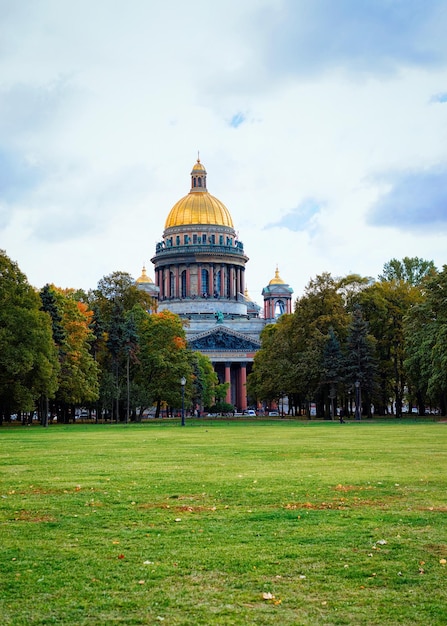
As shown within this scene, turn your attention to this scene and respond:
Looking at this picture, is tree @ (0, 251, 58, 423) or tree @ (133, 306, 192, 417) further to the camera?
tree @ (133, 306, 192, 417)

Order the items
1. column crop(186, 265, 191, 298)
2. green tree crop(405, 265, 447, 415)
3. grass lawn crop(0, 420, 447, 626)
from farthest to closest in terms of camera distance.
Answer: column crop(186, 265, 191, 298)
green tree crop(405, 265, 447, 415)
grass lawn crop(0, 420, 447, 626)

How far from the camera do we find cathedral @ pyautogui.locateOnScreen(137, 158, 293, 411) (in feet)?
524

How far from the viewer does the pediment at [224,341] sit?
477 ft

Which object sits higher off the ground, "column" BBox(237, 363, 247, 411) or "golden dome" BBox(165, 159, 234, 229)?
"golden dome" BBox(165, 159, 234, 229)

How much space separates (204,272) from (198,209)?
1201 centimetres

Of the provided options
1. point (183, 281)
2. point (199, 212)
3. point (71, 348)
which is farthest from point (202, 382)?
point (199, 212)

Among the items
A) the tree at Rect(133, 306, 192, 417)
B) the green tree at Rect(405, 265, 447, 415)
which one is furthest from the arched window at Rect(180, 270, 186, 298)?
the green tree at Rect(405, 265, 447, 415)

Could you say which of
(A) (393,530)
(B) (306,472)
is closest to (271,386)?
(B) (306,472)

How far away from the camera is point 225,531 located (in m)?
12.5

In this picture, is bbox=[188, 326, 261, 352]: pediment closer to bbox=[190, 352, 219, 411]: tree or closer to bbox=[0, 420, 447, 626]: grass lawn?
bbox=[190, 352, 219, 411]: tree

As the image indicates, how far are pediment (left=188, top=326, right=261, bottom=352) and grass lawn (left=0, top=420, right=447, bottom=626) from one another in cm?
12413

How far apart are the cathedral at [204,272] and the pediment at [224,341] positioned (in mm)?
8141

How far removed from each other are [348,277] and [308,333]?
32.4 feet

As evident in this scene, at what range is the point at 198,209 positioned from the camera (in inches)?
6634
